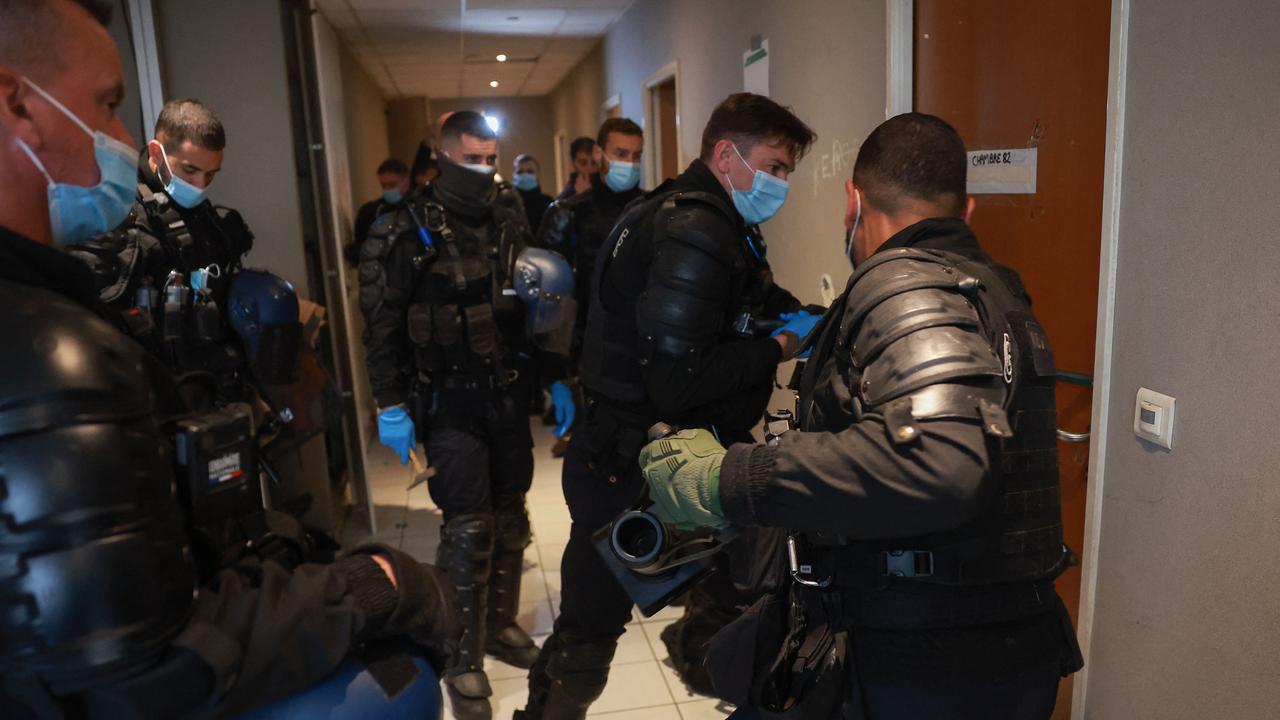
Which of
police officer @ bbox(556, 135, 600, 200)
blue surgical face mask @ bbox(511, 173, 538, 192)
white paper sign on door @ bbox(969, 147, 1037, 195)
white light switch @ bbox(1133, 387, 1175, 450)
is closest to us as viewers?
white light switch @ bbox(1133, 387, 1175, 450)

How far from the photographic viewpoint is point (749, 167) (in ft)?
7.20

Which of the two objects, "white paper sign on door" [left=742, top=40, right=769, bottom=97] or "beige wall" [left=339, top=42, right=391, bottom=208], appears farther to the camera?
"beige wall" [left=339, top=42, right=391, bottom=208]

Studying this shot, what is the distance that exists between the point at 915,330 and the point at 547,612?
2603mm

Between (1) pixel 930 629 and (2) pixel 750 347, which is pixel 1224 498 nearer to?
(1) pixel 930 629

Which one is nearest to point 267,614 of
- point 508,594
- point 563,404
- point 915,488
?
point 915,488

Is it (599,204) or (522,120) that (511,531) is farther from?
(522,120)

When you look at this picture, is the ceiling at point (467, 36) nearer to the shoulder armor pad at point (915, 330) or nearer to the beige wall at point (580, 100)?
the beige wall at point (580, 100)

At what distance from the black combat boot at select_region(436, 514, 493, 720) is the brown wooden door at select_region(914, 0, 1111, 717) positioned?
67.2 inches

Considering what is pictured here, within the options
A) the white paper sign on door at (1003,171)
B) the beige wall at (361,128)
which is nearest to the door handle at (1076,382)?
the white paper sign on door at (1003,171)

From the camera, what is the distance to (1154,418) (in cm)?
159

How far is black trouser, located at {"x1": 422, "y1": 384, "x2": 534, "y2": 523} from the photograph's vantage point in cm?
274

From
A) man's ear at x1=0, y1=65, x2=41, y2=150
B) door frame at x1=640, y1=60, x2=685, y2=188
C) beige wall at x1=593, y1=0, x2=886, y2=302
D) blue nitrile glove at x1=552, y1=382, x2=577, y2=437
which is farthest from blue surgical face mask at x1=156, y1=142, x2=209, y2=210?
door frame at x1=640, y1=60, x2=685, y2=188

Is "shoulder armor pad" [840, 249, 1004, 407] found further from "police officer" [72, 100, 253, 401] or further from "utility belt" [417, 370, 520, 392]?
"police officer" [72, 100, 253, 401]

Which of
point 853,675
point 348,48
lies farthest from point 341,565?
point 348,48
